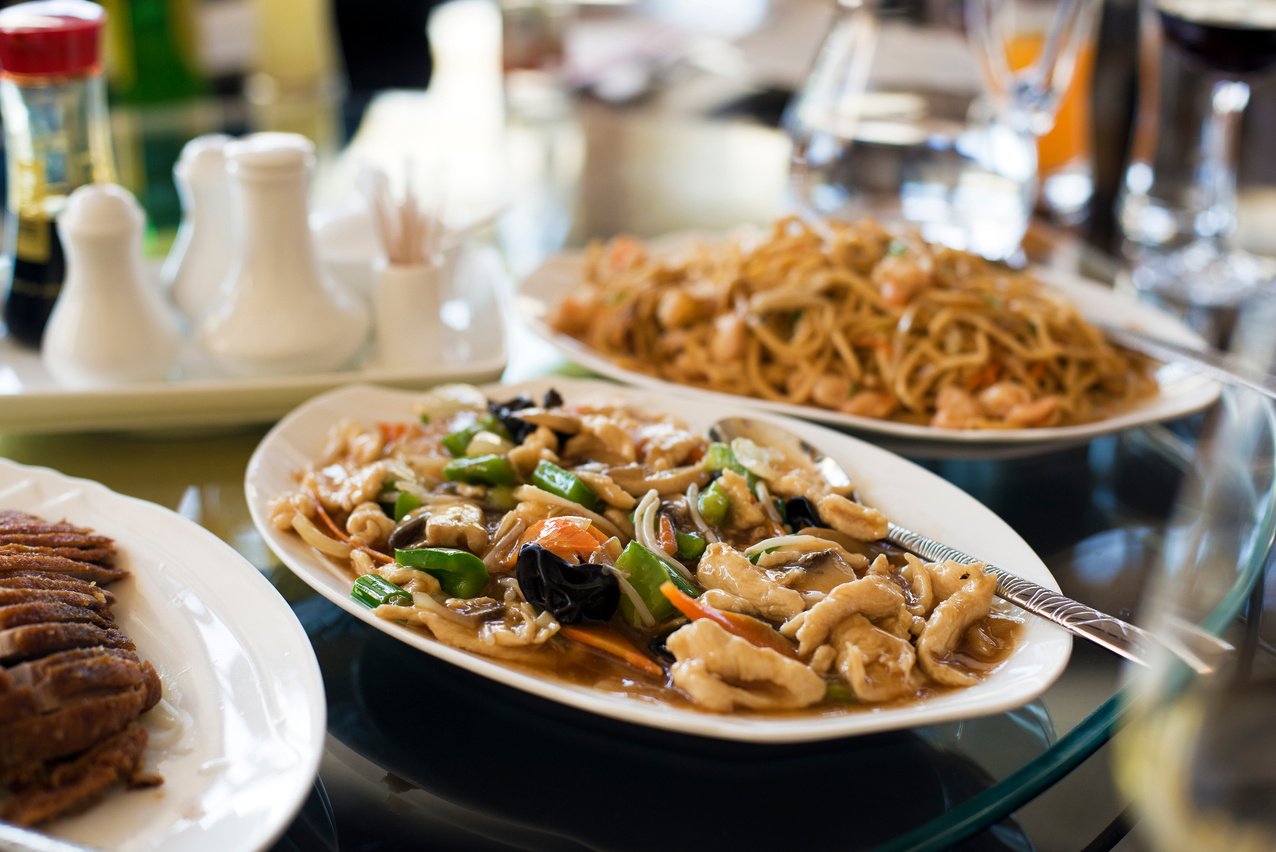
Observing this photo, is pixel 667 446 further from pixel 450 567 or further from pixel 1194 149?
pixel 1194 149

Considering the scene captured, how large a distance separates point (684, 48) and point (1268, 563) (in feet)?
12.2

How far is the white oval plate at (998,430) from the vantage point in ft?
6.66

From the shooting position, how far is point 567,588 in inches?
55.4

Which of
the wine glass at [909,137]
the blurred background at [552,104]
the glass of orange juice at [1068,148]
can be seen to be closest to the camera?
the wine glass at [909,137]

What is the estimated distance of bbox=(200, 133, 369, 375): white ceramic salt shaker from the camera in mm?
2088

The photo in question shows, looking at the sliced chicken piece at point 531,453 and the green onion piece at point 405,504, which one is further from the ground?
the sliced chicken piece at point 531,453

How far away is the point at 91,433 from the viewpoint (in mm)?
2064

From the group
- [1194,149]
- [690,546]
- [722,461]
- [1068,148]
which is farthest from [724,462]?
[1068,148]

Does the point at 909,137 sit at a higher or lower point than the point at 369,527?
higher

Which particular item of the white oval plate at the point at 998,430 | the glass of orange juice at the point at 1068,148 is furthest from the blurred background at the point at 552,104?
the white oval plate at the point at 998,430

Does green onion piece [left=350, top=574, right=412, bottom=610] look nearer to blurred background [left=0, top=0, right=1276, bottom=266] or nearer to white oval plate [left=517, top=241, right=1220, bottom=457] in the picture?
white oval plate [left=517, top=241, right=1220, bottom=457]

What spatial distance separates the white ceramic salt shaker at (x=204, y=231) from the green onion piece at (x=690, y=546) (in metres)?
1.20

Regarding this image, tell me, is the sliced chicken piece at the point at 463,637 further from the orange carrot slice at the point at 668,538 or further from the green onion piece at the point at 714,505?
the green onion piece at the point at 714,505

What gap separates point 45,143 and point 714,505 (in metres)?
1.50
